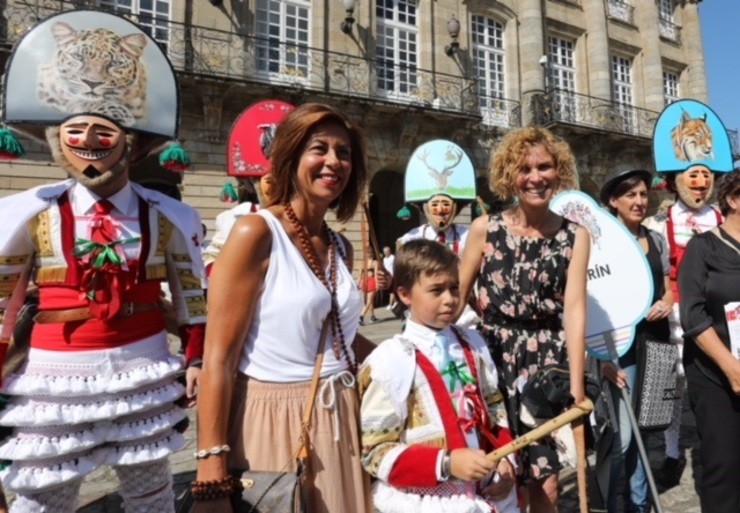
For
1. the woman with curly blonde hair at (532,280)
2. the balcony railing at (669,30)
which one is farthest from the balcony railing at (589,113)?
the woman with curly blonde hair at (532,280)

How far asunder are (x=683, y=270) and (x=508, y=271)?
1.04 m

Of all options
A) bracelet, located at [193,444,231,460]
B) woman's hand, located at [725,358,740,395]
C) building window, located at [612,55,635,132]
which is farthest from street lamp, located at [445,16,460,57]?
bracelet, located at [193,444,231,460]

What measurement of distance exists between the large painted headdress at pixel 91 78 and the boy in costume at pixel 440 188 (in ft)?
7.98

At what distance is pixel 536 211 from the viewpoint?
2.15m

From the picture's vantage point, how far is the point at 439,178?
14.8 ft

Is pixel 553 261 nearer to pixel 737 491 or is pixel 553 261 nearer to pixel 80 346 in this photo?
pixel 737 491

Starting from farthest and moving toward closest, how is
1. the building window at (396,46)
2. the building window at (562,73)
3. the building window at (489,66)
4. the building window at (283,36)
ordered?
the building window at (562,73), the building window at (489,66), the building window at (396,46), the building window at (283,36)

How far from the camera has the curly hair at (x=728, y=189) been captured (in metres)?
2.45

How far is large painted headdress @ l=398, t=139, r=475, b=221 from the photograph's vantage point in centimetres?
446

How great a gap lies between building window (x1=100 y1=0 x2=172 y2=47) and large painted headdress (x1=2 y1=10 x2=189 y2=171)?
10342 millimetres

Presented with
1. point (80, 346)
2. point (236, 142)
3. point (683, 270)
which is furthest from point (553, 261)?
point (236, 142)

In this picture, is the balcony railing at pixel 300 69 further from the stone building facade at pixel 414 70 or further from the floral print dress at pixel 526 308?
the floral print dress at pixel 526 308

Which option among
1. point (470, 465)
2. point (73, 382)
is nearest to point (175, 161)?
point (73, 382)

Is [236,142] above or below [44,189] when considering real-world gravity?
above
